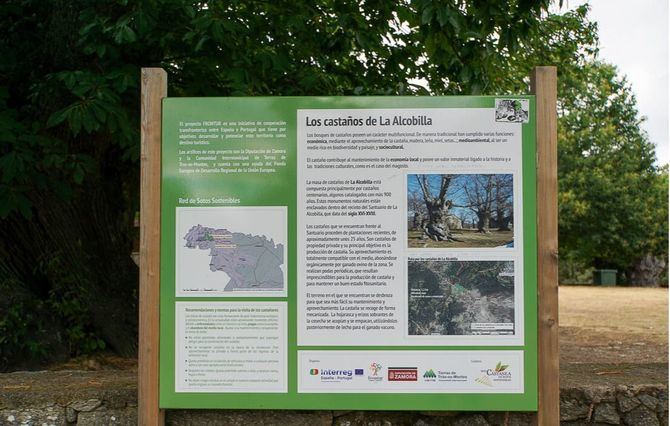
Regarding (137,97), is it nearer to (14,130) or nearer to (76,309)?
(14,130)

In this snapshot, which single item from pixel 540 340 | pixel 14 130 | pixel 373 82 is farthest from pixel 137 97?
pixel 540 340

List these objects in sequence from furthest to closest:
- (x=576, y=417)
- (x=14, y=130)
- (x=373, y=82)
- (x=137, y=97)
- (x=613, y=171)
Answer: (x=613, y=171)
(x=373, y=82)
(x=137, y=97)
(x=14, y=130)
(x=576, y=417)

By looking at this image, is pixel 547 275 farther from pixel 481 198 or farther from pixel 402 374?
pixel 402 374

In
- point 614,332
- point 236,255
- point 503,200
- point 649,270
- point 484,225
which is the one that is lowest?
point 614,332

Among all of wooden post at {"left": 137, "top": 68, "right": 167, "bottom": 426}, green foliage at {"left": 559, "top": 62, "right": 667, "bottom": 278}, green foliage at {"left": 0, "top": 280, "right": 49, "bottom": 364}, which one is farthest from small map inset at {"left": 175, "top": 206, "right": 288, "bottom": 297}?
green foliage at {"left": 559, "top": 62, "right": 667, "bottom": 278}

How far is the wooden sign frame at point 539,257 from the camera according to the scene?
12.4 feet

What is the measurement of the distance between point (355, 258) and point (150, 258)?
1053 mm

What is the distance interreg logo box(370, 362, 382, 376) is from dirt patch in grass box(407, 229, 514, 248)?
614 mm

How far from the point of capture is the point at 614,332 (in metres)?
14.6

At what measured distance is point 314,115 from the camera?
386 centimetres

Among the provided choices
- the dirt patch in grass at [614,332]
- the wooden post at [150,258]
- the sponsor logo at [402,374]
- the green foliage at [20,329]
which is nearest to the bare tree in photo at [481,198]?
the sponsor logo at [402,374]

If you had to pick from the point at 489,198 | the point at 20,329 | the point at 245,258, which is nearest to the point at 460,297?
the point at 489,198

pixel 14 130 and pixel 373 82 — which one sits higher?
pixel 373 82

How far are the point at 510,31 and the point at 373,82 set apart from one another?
2078 mm
